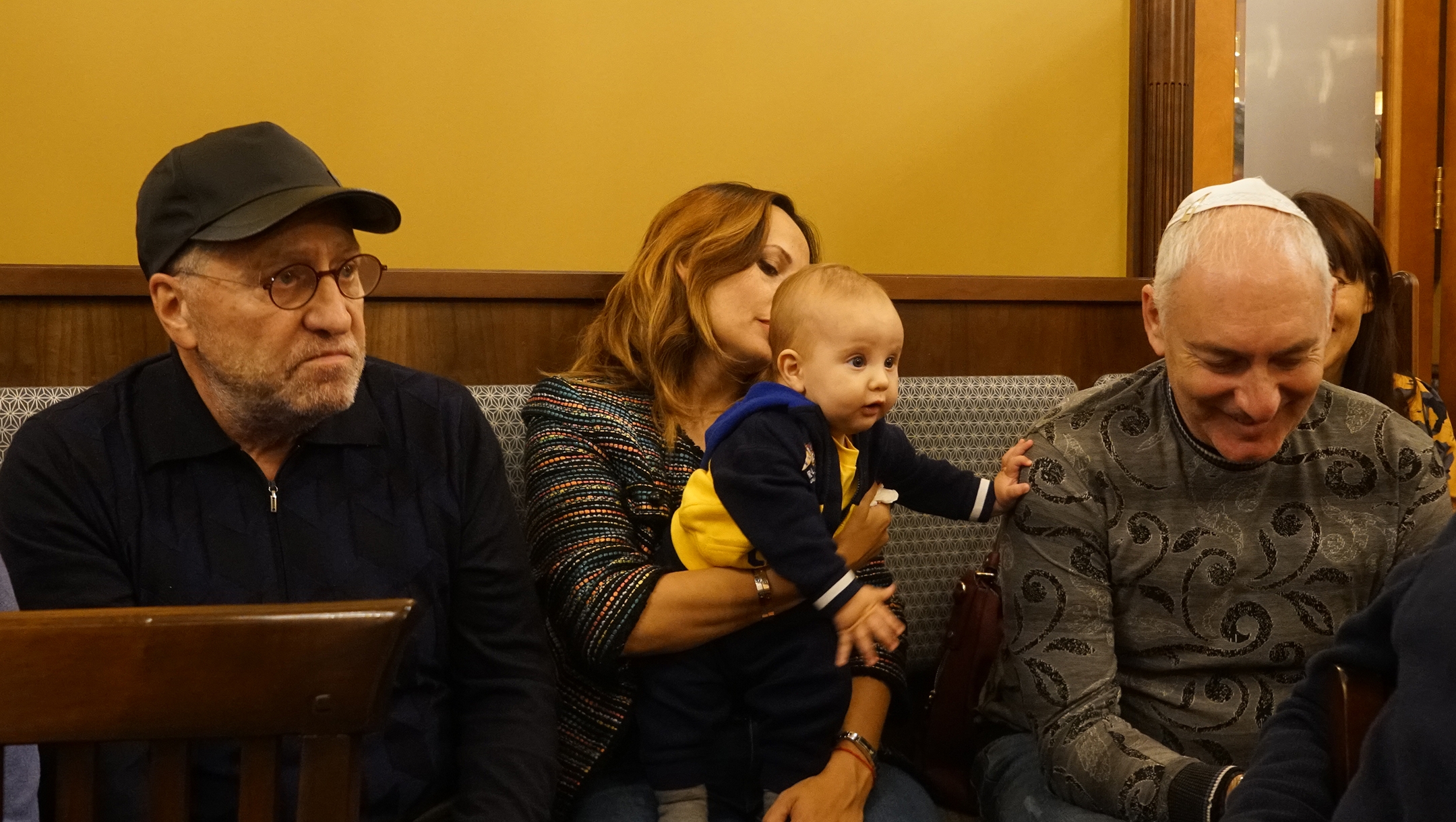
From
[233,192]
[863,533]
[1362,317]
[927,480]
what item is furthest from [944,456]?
[233,192]

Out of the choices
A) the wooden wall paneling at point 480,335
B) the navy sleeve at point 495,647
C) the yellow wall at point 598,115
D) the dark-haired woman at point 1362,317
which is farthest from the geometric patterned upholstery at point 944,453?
the yellow wall at point 598,115

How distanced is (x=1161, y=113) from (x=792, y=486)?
2270mm

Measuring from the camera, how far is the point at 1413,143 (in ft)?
14.0

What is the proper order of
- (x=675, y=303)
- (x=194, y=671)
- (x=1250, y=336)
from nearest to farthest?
(x=194, y=671)
(x=1250, y=336)
(x=675, y=303)

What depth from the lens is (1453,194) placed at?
13.9ft

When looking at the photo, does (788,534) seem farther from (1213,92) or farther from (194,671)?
(1213,92)

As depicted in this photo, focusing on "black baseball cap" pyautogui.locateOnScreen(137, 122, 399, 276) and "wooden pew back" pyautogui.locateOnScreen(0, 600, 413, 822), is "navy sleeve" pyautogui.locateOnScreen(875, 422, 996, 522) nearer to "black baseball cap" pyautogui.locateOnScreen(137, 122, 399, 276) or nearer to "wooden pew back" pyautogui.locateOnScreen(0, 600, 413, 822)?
"black baseball cap" pyautogui.locateOnScreen(137, 122, 399, 276)

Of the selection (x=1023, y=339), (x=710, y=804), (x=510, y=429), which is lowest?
(x=710, y=804)

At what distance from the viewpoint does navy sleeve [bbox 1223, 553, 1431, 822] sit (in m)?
0.97

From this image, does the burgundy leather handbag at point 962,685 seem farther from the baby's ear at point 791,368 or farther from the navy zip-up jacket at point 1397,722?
the navy zip-up jacket at point 1397,722

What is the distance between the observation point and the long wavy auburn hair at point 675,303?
1.96 metres

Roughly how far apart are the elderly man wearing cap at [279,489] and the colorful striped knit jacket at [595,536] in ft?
0.37

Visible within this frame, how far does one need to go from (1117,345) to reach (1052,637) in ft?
4.48

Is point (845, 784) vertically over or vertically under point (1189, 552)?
under
